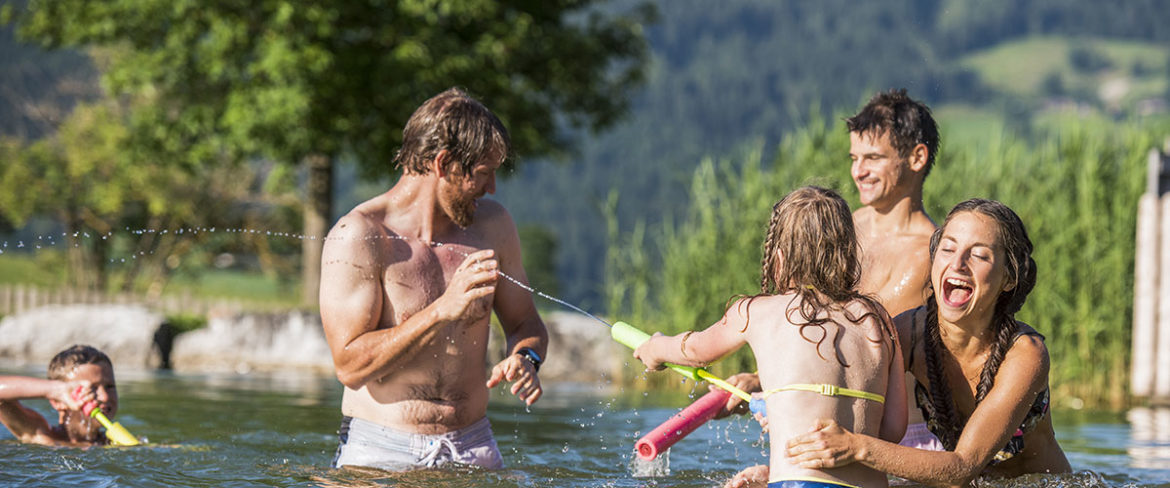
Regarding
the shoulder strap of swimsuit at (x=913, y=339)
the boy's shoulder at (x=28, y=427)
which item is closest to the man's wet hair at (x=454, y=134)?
the shoulder strap of swimsuit at (x=913, y=339)

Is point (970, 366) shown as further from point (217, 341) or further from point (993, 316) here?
point (217, 341)

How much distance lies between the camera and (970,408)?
12.5 feet

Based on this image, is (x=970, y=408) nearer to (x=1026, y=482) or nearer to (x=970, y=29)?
(x=1026, y=482)

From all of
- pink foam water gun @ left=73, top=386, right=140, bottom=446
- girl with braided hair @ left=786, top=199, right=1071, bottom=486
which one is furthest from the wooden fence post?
pink foam water gun @ left=73, top=386, right=140, bottom=446

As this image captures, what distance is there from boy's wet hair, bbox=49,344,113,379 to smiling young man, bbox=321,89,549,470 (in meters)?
2.14

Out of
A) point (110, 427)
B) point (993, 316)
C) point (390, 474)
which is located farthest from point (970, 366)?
point (110, 427)

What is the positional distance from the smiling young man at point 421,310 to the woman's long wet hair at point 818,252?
0.98 m

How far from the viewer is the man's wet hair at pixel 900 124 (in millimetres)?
4543

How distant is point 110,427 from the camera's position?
18.4 feet

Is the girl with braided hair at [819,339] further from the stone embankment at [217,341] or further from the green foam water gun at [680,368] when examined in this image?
the stone embankment at [217,341]

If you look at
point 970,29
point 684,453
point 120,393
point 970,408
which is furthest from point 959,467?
point 970,29

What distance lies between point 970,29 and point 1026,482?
159834mm

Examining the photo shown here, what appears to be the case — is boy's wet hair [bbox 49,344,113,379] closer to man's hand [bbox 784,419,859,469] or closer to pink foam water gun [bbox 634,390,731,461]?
pink foam water gun [bbox 634,390,731,461]

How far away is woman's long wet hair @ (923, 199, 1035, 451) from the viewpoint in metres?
3.61
